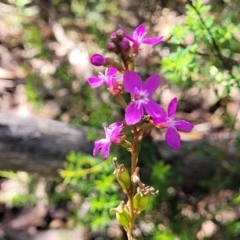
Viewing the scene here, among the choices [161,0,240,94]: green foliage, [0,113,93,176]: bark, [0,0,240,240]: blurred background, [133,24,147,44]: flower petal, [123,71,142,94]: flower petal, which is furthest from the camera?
[0,113,93,176]: bark

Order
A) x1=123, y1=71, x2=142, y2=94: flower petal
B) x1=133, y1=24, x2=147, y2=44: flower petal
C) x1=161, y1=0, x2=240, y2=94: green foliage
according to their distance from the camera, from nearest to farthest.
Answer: x1=123, y1=71, x2=142, y2=94: flower petal
x1=133, y1=24, x2=147, y2=44: flower petal
x1=161, y1=0, x2=240, y2=94: green foliage

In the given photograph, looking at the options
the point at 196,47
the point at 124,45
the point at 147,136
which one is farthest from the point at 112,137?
the point at 147,136

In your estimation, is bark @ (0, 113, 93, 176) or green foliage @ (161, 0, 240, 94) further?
bark @ (0, 113, 93, 176)

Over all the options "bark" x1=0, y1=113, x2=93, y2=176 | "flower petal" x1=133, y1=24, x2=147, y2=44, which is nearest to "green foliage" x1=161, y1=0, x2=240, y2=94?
"flower petal" x1=133, y1=24, x2=147, y2=44

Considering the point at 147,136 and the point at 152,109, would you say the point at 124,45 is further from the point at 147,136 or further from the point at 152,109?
the point at 147,136

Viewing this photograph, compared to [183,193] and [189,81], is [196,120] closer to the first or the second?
[183,193]

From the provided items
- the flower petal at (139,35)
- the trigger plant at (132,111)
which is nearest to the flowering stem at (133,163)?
the trigger plant at (132,111)

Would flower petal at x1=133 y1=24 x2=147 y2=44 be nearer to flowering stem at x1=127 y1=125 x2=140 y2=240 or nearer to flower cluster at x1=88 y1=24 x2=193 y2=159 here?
flower cluster at x1=88 y1=24 x2=193 y2=159

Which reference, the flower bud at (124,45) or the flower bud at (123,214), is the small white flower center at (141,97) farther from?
the flower bud at (123,214)

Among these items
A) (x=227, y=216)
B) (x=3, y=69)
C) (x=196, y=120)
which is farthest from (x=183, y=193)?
(x=3, y=69)
